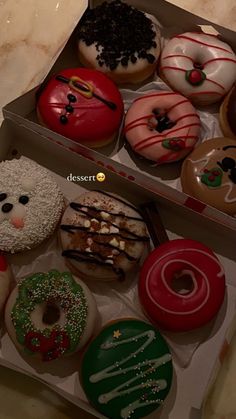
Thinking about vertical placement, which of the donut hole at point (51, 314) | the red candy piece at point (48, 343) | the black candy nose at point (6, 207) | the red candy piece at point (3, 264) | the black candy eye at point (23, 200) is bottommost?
the donut hole at point (51, 314)

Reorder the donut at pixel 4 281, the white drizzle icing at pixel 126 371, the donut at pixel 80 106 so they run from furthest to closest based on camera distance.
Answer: the donut at pixel 80 106 < the donut at pixel 4 281 < the white drizzle icing at pixel 126 371

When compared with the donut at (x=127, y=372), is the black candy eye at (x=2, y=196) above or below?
above

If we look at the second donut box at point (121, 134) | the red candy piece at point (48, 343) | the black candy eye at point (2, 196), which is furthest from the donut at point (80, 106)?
the red candy piece at point (48, 343)

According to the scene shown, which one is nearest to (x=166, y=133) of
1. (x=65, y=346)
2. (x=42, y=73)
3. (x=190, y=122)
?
(x=190, y=122)

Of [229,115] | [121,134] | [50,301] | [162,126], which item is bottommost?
[50,301]

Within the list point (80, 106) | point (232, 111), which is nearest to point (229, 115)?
point (232, 111)

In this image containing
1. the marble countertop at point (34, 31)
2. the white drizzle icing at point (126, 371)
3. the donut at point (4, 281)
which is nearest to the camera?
the white drizzle icing at point (126, 371)

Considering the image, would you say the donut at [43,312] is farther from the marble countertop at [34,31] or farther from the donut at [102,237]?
the marble countertop at [34,31]

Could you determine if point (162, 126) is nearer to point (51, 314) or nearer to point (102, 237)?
point (102, 237)
